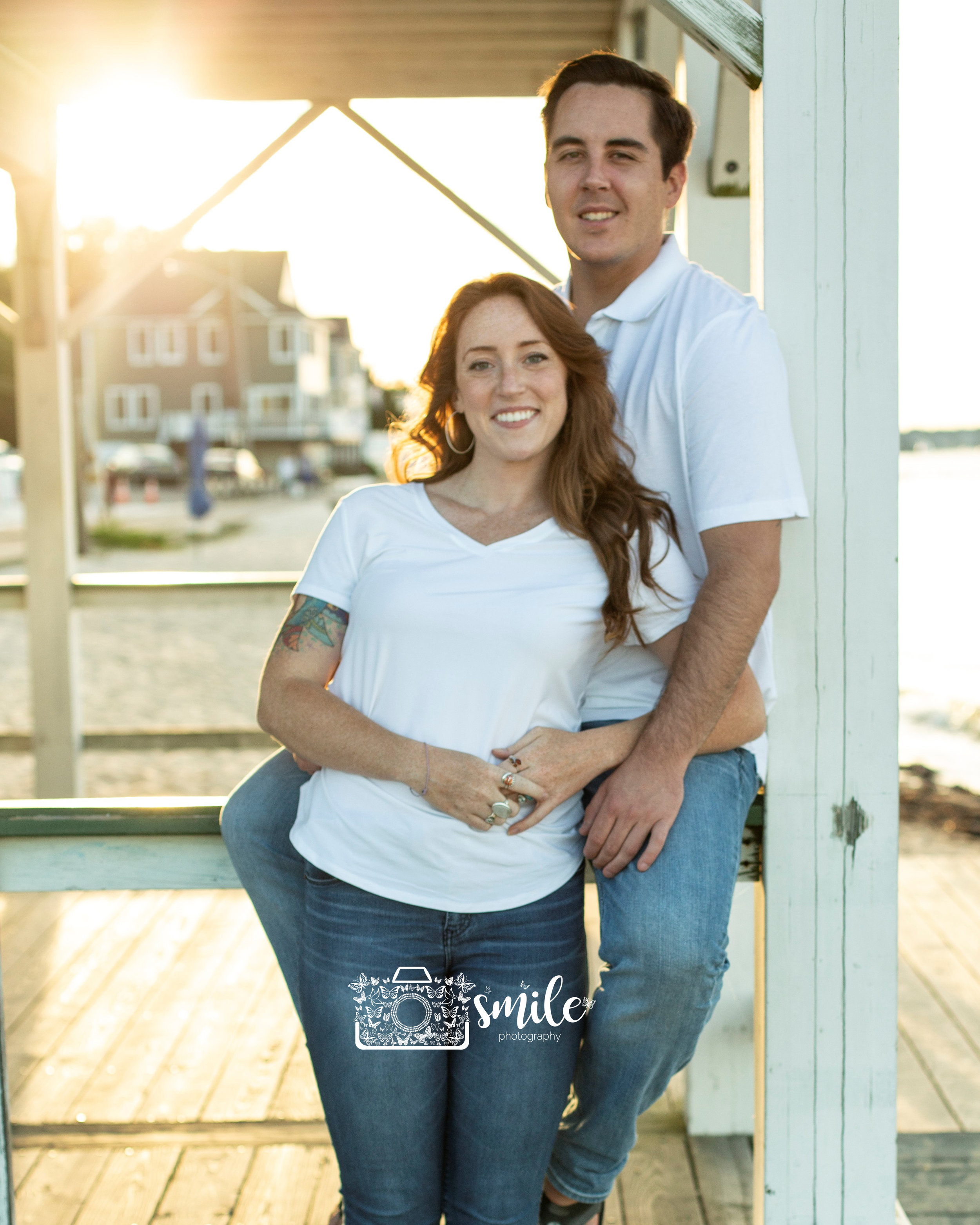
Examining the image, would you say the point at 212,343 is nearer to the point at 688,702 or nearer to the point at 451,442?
the point at 451,442

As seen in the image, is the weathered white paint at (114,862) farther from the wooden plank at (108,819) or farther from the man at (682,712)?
the man at (682,712)

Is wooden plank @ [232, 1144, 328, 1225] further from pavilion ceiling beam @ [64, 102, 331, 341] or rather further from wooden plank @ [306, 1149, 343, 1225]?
pavilion ceiling beam @ [64, 102, 331, 341]

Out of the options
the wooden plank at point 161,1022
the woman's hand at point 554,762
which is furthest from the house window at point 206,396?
the woman's hand at point 554,762

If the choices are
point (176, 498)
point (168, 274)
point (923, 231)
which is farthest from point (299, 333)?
point (923, 231)

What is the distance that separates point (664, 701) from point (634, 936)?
318mm

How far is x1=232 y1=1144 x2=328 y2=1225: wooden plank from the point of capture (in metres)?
2.36

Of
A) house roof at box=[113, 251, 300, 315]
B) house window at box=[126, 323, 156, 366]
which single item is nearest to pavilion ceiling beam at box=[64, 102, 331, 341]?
house roof at box=[113, 251, 300, 315]

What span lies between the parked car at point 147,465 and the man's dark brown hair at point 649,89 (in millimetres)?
38332

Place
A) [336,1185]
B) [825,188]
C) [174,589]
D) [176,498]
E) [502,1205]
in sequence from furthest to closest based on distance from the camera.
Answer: [176,498] < [174,589] < [336,1185] < [825,188] < [502,1205]

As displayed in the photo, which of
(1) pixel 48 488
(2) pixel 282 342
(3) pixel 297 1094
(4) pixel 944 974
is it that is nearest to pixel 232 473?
(2) pixel 282 342

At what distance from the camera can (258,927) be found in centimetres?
377

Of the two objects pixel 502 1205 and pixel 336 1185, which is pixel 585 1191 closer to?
pixel 502 1205

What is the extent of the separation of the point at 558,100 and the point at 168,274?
48.2m

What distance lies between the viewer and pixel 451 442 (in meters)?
1.83
